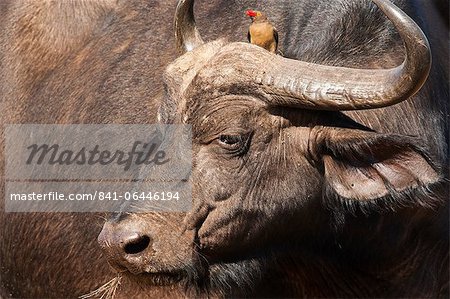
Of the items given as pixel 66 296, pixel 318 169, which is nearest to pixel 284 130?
pixel 318 169

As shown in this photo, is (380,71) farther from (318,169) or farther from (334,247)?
(334,247)

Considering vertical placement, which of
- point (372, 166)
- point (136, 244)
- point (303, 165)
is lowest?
point (136, 244)

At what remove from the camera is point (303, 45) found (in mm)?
8180

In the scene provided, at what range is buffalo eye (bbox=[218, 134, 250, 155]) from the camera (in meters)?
7.23

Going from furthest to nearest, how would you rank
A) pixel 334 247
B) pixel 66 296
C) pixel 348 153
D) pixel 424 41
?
pixel 66 296 → pixel 334 247 → pixel 348 153 → pixel 424 41

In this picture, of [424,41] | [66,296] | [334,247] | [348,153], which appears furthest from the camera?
[66,296]

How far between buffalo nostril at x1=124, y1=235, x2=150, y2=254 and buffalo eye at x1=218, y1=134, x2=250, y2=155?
2.27 ft

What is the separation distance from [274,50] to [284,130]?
1.73ft

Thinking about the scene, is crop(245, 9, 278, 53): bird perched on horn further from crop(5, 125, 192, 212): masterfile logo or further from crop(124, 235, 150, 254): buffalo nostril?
crop(124, 235, 150, 254): buffalo nostril

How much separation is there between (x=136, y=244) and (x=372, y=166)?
56.4 inches

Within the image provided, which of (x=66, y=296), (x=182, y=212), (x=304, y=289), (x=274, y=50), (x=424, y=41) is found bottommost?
(x=66, y=296)

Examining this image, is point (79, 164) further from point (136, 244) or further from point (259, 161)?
point (259, 161)

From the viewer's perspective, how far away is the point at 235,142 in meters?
7.25

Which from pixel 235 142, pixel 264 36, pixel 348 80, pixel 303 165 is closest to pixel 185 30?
pixel 264 36
